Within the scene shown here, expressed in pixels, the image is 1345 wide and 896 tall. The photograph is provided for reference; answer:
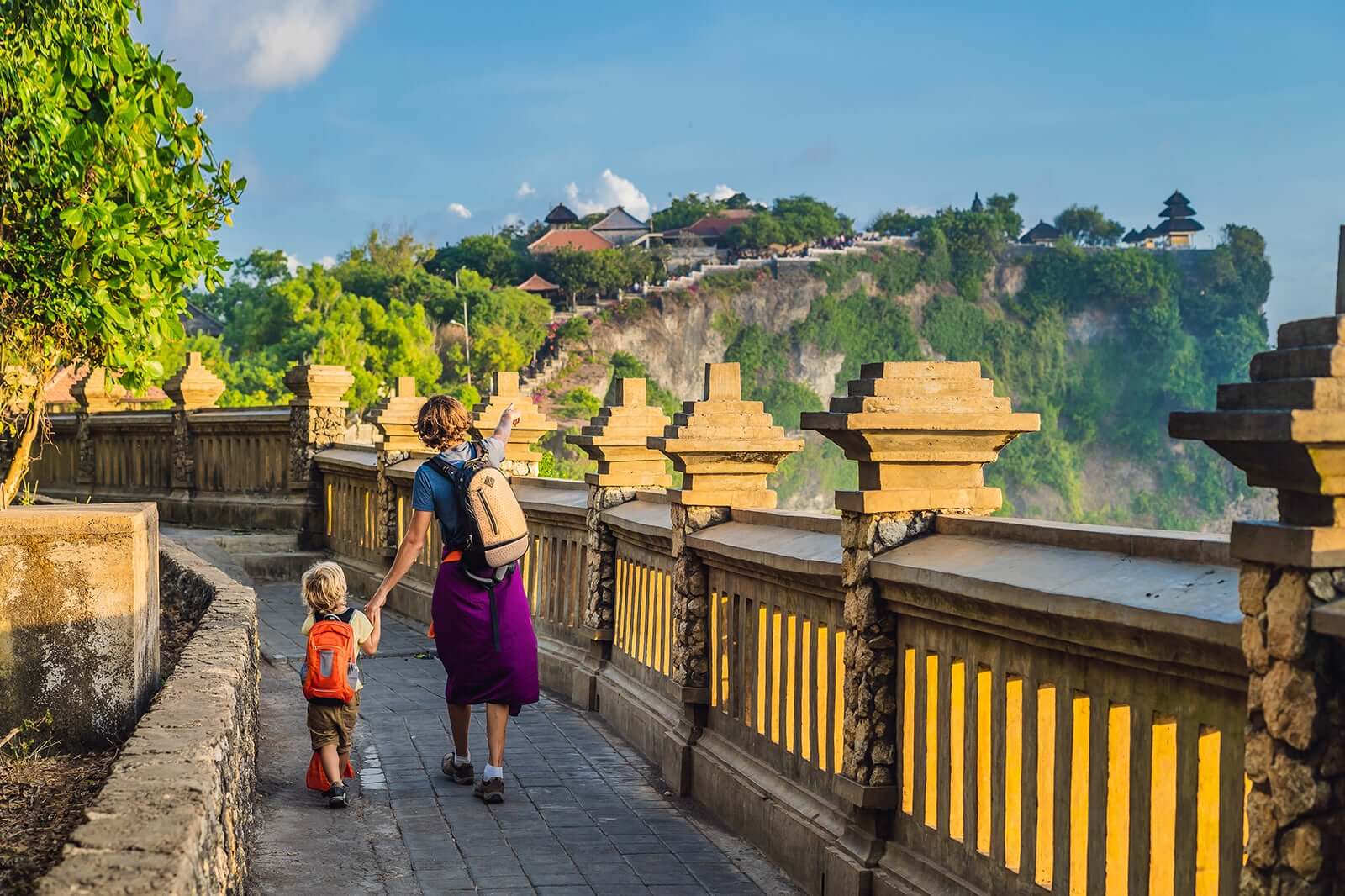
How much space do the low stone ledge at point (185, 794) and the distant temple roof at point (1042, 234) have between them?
463 feet

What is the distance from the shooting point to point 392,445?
1284 cm

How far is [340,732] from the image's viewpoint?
6168 mm

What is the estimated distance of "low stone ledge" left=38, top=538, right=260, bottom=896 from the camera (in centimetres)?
285

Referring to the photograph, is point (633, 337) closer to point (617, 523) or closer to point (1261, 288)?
point (1261, 288)

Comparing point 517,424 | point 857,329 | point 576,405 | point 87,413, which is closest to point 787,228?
point 857,329

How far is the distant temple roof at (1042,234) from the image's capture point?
142 m

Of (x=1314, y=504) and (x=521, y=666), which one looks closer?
(x=1314, y=504)

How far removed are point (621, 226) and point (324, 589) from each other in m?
134

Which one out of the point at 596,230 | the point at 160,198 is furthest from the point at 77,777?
the point at 596,230

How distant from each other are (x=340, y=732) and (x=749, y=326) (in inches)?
4295

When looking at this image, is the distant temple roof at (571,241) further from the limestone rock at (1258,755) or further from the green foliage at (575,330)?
the limestone rock at (1258,755)

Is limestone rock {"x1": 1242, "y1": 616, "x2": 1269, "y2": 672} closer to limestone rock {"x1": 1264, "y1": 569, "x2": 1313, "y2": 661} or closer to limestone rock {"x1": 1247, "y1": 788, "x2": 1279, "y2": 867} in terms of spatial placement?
limestone rock {"x1": 1264, "y1": 569, "x2": 1313, "y2": 661}

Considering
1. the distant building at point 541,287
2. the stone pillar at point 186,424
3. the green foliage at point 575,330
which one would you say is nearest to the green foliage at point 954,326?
the distant building at point 541,287

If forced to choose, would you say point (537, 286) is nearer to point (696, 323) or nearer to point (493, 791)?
point (696, 323)
